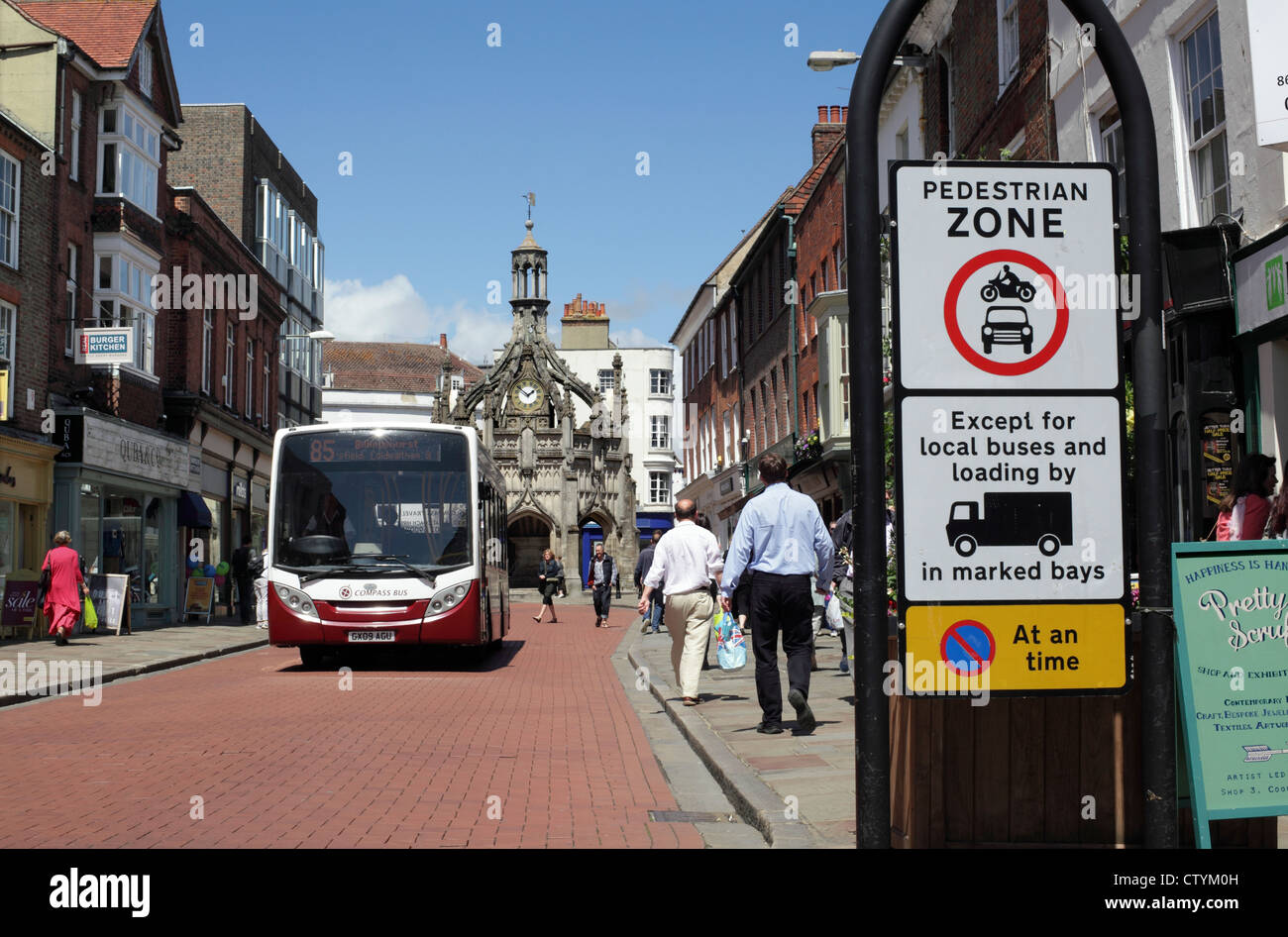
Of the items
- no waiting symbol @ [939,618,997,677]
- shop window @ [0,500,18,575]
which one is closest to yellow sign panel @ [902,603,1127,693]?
no waiting symbol @ [939,618,997,677]

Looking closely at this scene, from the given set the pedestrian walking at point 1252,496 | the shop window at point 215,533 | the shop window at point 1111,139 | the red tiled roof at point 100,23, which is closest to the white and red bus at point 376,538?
the shop window at point 1111,139

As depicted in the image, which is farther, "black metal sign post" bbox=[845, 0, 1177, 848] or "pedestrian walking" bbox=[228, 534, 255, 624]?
"pedestrian walking" bbox=[228, 534, 255, 624]

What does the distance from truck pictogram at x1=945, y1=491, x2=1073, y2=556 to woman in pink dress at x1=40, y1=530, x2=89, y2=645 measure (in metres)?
18.4

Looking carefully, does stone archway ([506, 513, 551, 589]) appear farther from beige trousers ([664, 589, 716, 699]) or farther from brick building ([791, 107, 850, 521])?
beige trousers ([664, 589, 716, 699])

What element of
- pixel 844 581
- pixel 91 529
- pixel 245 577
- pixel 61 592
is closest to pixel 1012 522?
pixel 844 581

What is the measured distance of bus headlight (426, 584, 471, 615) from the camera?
16406 millimetres

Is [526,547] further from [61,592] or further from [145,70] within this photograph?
[61,592]

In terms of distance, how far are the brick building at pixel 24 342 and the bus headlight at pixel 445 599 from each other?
9790mm

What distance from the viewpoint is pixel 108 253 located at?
27.4 meters

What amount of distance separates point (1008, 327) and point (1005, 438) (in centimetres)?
39

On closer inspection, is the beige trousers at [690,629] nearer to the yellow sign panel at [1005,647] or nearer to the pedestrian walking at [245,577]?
the yellow sign panel at [1005,647]

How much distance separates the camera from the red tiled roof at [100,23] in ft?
92.8
